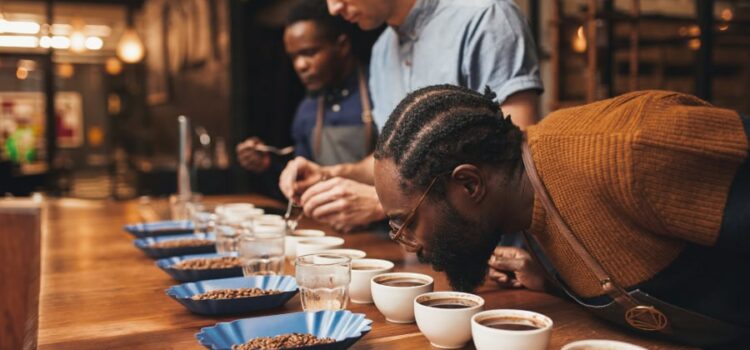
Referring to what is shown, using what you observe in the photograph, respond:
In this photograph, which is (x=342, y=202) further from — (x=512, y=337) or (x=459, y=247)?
(x=512, y=337)

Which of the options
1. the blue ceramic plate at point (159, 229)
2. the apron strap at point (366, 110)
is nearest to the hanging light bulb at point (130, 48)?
the apron strap at point (366, 110)

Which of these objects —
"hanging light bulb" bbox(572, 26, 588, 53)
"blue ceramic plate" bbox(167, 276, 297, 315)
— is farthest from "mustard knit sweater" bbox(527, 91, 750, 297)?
"hanging light bulb" bbox(572, 26, 588, 53)

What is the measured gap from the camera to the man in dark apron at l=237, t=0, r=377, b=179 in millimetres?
3377

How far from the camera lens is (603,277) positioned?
47.1 inches

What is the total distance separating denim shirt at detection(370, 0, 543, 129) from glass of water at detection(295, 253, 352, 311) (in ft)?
2.74

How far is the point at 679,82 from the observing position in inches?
184

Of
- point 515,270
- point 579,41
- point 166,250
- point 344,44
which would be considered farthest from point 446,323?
point 579,41

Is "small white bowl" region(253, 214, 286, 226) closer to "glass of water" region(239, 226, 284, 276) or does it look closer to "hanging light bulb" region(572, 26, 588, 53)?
"glass of water" region(239, 226, 284, 276)

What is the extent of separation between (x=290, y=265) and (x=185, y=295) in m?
0.48

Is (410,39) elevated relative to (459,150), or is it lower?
elevated

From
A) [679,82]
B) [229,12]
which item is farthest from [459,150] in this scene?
[229,12]

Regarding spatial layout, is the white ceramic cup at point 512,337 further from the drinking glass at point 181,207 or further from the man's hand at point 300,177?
the drinking glass at point 181,207

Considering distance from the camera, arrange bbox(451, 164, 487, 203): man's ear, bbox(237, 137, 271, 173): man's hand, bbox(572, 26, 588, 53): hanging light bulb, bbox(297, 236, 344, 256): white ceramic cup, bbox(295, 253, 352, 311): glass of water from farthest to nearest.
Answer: bbox(572, 26, 588, 53): hanging light bulb, bbox(237, 137, 271, 173): man's hand, bbox(297, 236, 344, 256): white ceramic cup, bbox(295, 253, 352, 311): glass of water, bbox(451, 164, 487, 203): man's ear

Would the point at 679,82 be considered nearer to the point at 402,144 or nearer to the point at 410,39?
the point at 410,39
